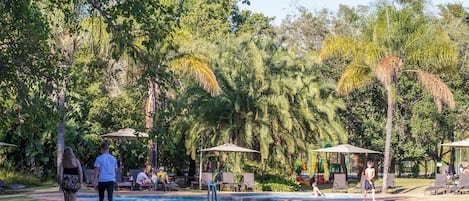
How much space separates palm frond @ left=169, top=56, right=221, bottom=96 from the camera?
26.2 meters

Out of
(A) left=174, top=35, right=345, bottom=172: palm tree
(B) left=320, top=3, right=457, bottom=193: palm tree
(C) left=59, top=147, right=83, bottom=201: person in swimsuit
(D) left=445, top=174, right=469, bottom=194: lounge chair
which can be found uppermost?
(B) left=320, top=3, right=457, bottom=193: palm tree

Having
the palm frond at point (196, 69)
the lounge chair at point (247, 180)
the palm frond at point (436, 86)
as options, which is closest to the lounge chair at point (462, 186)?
the palm frond at point (436, 86)

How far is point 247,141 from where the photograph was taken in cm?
2938

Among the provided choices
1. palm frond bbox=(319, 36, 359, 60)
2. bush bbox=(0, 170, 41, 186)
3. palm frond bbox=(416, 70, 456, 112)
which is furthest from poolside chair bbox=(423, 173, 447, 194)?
bush bbox=(0, 170, 41, 186)

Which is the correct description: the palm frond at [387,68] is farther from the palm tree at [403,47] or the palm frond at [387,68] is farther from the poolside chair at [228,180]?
the poolside chair at [228,180]

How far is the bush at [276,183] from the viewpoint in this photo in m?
28.3

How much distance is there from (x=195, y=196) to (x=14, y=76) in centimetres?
1202

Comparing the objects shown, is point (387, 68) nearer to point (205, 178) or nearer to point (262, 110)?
point (262, 110)

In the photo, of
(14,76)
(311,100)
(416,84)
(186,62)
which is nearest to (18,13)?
(14,76)

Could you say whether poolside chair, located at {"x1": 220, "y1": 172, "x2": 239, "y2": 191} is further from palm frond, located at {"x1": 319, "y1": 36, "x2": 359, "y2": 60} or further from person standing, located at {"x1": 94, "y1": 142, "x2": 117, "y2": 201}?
person standing, located at {"x1": 94, "y1": 142, "x2": 117, "y2": 201}

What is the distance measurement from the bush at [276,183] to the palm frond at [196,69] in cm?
445

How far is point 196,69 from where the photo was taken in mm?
26406

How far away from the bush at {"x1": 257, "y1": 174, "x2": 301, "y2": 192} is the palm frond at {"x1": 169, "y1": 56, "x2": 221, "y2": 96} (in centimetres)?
445

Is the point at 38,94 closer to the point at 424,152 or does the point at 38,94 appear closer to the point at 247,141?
the point at 247,141
